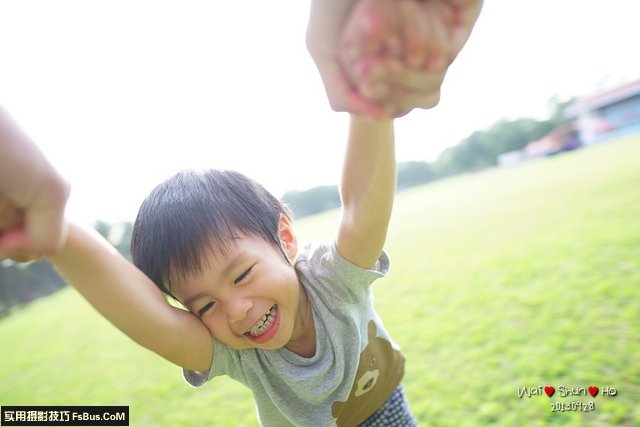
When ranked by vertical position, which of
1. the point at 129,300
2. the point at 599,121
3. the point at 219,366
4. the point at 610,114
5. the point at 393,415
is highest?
the point at 610,114

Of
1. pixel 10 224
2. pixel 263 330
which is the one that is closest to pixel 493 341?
pixel 263 330

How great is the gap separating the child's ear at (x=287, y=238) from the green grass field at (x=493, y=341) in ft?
5.77

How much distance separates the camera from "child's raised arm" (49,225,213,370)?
107 cm

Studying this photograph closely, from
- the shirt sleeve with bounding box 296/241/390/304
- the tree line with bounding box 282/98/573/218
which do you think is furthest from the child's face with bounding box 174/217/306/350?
the tree line with bounding box 282/98/573/218

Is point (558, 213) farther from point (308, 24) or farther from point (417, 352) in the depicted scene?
point (308, 24)

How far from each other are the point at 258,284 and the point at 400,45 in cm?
89

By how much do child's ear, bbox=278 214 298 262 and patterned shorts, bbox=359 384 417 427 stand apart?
32.4 inches

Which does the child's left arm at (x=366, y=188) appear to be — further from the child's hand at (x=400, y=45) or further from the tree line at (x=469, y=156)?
the tree line at (x=469, y=156)

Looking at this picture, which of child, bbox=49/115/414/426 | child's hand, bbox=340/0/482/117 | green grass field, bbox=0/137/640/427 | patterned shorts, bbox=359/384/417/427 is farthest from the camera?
green grass field, bbox=0/137/640/427

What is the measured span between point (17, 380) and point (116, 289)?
7533mm

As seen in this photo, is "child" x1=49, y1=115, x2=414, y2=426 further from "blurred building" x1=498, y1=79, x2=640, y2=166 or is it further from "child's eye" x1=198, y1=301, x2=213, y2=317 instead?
"blurred building" x1=498, y1=79, x2=640, y2=166

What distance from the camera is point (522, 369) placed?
286 cm

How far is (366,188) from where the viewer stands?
3.63ft

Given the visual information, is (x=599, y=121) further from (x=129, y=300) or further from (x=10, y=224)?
(x=10, y=224)
